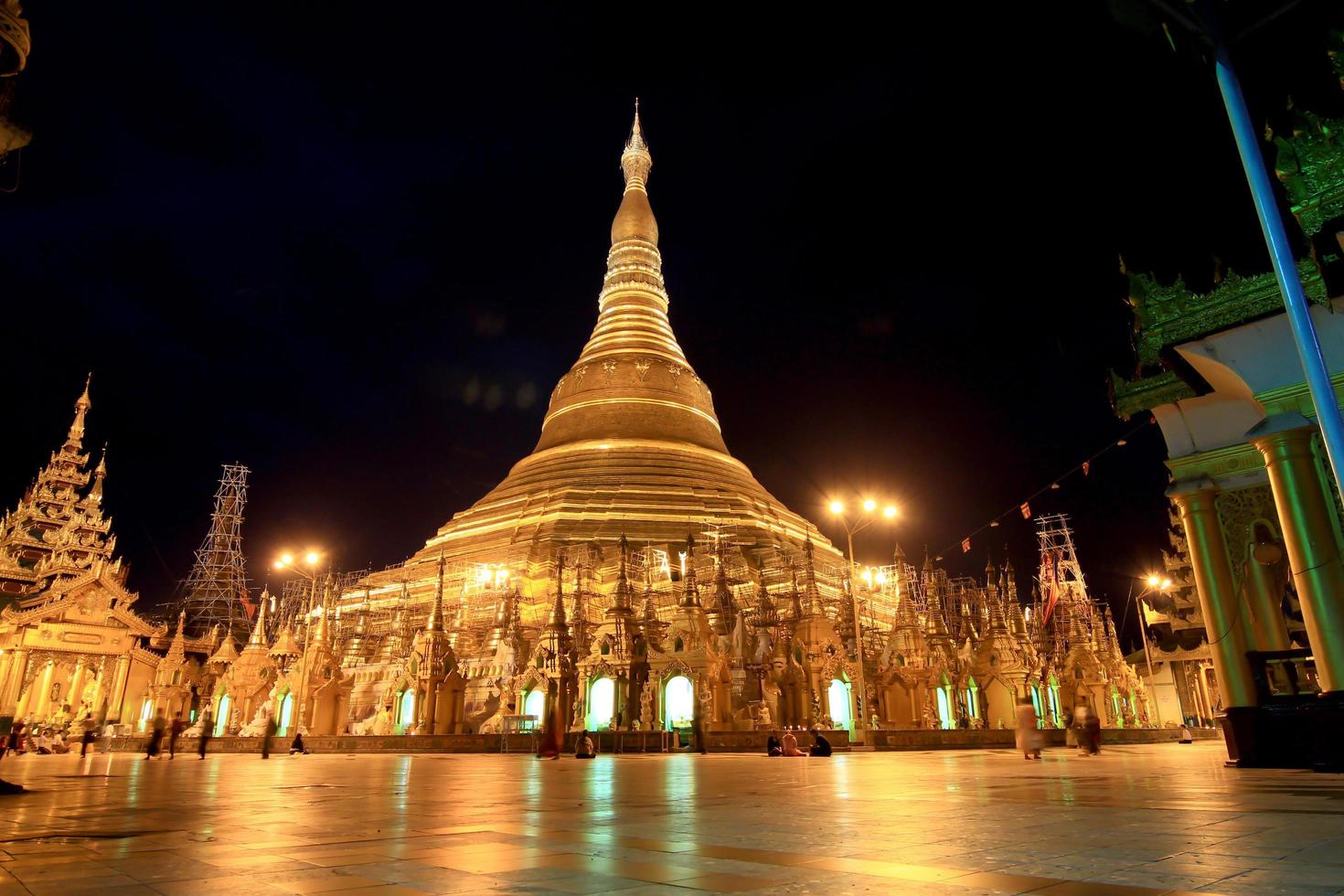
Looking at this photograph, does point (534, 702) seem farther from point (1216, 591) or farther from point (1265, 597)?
point (1265, 597)

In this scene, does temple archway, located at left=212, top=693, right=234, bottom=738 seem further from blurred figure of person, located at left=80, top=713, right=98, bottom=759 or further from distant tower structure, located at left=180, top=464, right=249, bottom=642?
distant tower structure, located at left=180, top=464, right=249, bottom=642

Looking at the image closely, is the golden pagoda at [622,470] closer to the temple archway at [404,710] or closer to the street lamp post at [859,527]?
the temple archway at [404,710]

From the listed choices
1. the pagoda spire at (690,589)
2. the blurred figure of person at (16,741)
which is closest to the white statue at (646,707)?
the pagoda spire at (690,589)

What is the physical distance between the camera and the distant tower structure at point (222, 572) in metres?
54.3

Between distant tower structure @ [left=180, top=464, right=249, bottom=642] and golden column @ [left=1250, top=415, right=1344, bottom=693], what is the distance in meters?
54.3

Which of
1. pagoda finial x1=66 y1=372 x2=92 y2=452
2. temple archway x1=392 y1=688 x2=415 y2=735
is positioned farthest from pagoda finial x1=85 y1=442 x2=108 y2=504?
temple archway x1=392 y1=688 x2=415 y2=735

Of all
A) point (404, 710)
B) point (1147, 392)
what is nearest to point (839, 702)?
point (404, 710)

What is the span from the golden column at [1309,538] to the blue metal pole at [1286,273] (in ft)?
15.5

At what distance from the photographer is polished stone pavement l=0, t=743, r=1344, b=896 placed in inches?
143

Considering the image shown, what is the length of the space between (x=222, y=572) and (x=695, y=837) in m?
62.1

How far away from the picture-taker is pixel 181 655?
4412cm

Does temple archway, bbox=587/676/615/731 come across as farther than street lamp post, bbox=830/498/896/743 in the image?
Yes

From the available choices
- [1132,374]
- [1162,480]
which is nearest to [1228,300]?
[1132,374]

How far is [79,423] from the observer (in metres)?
52.0
